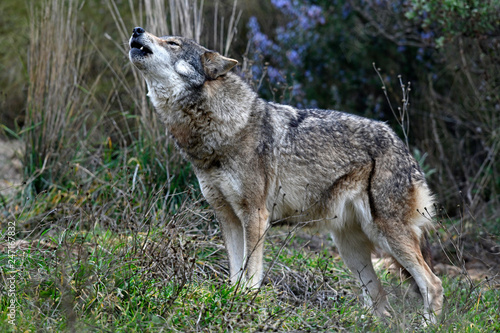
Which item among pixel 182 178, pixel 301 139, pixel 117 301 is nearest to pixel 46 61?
pixel 182 178

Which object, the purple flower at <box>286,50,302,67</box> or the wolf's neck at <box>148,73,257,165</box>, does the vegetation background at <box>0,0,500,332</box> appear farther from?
the wolf's neck at <box>148,73,257,165</box>

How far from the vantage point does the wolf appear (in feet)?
14.9

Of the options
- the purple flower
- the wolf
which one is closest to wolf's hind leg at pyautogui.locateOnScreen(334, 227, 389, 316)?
the wolf

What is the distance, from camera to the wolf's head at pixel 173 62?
4.52 meters

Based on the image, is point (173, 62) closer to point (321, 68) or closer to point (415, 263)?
point (415, 263)

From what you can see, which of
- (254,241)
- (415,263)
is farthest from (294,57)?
(254,241)

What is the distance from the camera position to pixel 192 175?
6.14 metres

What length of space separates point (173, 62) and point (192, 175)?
1820 millimetres

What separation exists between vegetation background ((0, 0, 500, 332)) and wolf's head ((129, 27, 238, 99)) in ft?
3.05

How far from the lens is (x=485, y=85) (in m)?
8.43

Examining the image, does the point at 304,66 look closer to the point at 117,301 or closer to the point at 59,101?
the point at 59,101

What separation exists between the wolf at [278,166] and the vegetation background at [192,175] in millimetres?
297

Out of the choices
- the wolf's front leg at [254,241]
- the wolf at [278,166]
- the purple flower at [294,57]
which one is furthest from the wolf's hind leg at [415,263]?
the purple flower at [294,57]

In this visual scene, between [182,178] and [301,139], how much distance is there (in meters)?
1.76
